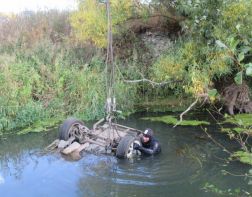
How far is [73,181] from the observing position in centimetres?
970

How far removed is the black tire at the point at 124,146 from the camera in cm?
1070

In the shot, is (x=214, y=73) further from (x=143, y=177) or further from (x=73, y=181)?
(x=73, y=181)

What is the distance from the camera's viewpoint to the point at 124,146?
1072 cm

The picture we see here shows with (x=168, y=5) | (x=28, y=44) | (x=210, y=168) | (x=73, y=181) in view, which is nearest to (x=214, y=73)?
(x=168, y=5)

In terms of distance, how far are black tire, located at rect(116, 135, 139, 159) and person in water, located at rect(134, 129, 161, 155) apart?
456 millimetres

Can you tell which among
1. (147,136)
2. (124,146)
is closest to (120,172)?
(124,146)

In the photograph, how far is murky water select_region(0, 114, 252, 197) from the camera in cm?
924

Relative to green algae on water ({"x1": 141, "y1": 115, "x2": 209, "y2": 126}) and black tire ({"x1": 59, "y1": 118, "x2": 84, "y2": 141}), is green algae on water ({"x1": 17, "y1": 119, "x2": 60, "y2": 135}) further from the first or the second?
green algae on water ({"x1": 141, "y1": 115, "x2": 209, "y2": 126})

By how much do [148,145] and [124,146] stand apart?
2.99ft

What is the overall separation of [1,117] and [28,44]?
512cm

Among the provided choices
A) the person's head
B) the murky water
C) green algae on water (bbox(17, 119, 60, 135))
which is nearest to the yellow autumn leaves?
green algae on water (bbox(17, 119, 60, 135))

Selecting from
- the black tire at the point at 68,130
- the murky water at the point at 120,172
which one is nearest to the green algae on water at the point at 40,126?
the murky water at the point at 120,172

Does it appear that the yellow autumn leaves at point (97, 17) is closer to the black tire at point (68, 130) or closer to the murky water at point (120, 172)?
the black tire at point (68, 130)

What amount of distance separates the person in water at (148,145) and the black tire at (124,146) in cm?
46
